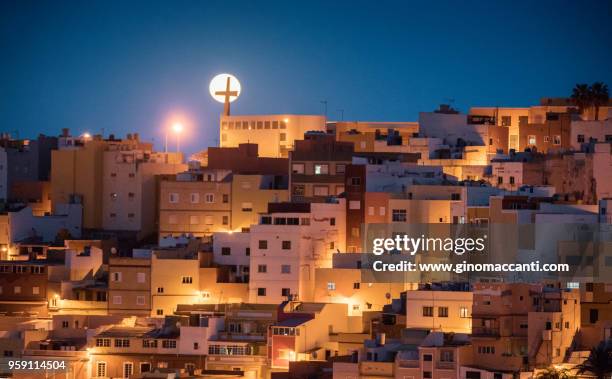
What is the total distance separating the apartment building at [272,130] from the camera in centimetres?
8144

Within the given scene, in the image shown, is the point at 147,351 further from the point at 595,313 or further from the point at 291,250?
the point at 595,313

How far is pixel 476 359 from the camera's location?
5362 centimetres

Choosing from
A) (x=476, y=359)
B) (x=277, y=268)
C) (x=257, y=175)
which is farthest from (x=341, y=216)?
(x=476, y=359)

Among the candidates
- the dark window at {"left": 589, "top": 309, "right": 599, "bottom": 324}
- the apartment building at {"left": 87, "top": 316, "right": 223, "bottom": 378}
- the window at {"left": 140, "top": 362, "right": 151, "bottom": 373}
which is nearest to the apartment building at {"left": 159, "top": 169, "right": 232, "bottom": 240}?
the apartment building at {"left": 87, "top": 316, "right": 223, "bottom": 378}

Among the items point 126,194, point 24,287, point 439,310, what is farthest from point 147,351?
point 126,194

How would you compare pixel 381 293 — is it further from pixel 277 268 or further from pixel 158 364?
pixel 158 364

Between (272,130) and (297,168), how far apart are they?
36.2 feet

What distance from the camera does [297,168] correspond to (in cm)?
7094

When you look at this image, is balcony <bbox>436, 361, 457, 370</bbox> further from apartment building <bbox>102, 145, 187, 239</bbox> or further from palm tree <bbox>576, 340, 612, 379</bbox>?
apartment building <bbox>102, 145, 187, 239</bbox>

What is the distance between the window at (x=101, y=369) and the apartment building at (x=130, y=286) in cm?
652

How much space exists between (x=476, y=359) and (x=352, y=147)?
19.1 m

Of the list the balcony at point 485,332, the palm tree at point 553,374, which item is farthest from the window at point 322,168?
the palm tree at point 553,374

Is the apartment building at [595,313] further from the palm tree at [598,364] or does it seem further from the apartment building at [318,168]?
the apartment building at [318,168]

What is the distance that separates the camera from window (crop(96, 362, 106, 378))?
5797 centimetres
